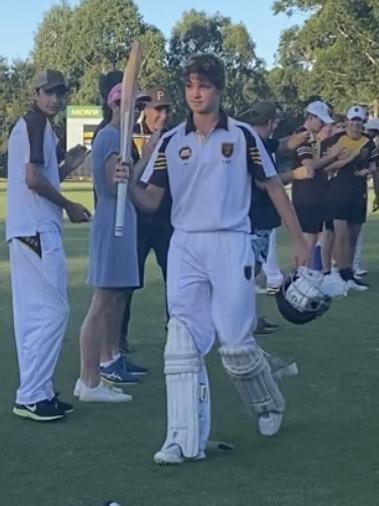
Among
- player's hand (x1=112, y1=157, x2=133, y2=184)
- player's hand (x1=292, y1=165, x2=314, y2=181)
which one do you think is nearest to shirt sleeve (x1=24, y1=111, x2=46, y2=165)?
player's hand (x1=112, y1=157, x2=133, y2=184)

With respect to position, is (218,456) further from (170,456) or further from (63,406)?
(63,406)

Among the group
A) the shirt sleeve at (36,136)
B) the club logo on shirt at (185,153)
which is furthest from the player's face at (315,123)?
the club logo on shirt at (185,153)

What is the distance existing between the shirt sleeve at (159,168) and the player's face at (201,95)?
0.27m

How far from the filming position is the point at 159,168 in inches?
258

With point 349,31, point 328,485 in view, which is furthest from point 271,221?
point 349,31

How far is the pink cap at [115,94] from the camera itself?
26.0 ft

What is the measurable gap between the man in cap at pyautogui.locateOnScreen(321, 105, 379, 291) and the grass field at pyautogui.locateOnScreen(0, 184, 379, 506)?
3887mm

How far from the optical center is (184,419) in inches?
251

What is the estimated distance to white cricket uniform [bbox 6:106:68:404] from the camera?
7.20 meters

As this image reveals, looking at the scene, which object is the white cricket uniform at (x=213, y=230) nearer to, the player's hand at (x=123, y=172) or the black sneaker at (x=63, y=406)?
the player's hand at (x=123, y=172)

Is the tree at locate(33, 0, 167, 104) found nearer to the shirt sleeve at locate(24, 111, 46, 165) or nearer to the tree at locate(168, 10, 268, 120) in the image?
the tree at locate(168, 10, 268, 120)

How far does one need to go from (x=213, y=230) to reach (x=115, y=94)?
1946 millimetres

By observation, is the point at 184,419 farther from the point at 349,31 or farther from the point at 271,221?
the point at 349,31

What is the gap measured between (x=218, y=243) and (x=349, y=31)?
2361 inches
